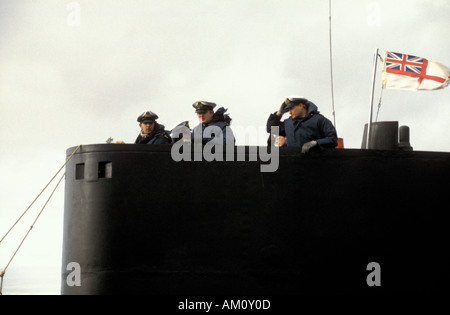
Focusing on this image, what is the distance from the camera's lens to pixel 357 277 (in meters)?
8.00

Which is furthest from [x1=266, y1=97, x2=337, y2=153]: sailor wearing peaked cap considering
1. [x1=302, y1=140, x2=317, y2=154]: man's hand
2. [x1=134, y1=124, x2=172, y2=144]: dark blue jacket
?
[x1=134, y1=124, x2=172, y2=144]: dark blue jacket

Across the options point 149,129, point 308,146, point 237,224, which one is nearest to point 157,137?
point 149,129

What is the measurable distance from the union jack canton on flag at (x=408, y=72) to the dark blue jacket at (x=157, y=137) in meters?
3.14

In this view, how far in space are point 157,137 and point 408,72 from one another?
12.1 feet

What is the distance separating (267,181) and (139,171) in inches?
53.4

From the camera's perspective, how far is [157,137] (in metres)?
9.80

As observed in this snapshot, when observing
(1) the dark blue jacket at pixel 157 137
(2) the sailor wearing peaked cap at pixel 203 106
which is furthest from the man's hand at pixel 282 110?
(1) the dark blue jacket at pixel 157 137

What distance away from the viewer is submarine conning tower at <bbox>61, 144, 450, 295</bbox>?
7629 mm

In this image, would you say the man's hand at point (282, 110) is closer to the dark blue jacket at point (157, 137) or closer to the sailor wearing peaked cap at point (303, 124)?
the sailor wearing peaked cap at point (303, 124)

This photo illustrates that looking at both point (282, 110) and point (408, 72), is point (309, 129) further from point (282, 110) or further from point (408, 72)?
point (408, 72)

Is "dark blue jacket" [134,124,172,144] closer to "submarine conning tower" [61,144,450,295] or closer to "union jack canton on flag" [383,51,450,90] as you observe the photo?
"submarine conning tower" [61,144,450,295]
